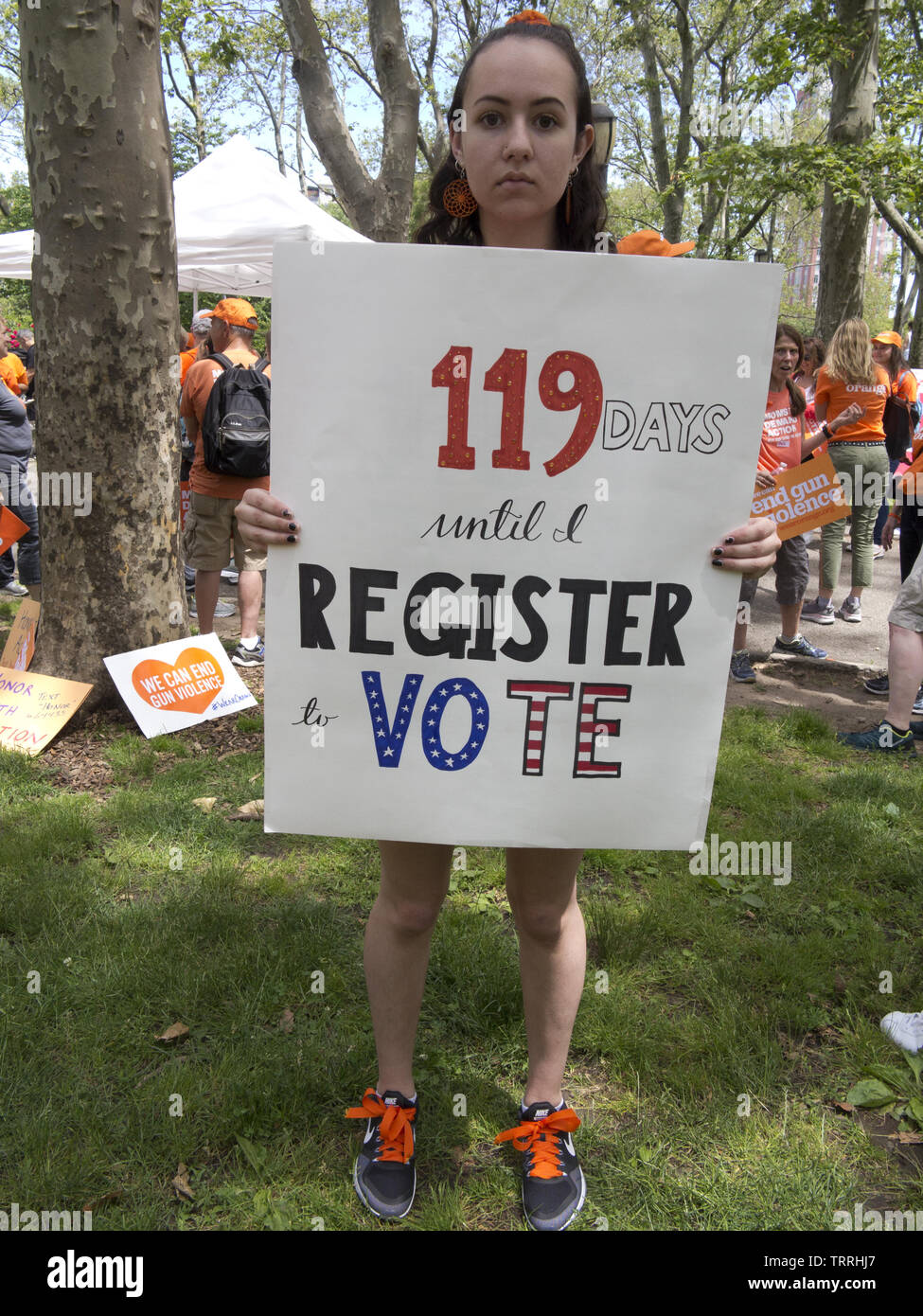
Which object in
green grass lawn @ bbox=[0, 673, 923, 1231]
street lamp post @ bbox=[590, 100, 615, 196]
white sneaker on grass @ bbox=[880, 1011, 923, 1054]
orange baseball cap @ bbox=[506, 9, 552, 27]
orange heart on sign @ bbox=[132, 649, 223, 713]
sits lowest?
green grass lawn @ bbox=[0, 673, 923, 1231]

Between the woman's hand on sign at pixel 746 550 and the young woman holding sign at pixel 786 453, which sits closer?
the woman's hand on sign at pixel 746 550

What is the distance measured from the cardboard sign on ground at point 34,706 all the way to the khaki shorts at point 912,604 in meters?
3.75

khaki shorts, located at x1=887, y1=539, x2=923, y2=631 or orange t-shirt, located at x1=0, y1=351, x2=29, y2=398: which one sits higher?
orange t-shirt, located at x1=0, y1=351, x2=29, y2=398

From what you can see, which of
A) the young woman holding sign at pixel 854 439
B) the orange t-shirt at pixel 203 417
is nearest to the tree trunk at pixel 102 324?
the orange t-shirt at pixel 203 417

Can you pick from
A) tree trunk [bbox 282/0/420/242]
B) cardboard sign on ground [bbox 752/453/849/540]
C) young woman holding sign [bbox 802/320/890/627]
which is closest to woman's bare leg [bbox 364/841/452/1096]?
cardboard sign on ground [bbox 752/453/849/540]

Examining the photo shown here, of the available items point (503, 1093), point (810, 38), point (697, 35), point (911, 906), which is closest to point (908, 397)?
point (810, 38)

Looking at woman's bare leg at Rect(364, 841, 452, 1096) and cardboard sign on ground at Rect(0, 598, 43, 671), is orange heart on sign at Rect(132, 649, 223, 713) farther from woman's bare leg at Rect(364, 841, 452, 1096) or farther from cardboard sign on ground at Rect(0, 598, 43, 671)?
woman's bare leg at Rect(364, 841, 452, 1096)

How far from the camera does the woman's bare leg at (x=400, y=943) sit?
6.30 ft

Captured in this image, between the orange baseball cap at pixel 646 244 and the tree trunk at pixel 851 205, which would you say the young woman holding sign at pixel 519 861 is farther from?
the tree trunk at pixel 851 205

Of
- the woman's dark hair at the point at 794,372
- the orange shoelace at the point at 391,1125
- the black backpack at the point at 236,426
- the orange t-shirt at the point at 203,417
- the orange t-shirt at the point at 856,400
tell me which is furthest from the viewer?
the orange t-shirt at the point at 856,400

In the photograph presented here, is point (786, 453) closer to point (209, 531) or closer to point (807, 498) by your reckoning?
point (807, 498)

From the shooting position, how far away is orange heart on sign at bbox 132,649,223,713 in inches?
173

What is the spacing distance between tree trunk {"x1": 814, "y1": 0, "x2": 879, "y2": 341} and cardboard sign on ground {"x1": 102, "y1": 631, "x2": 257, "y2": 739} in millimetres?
9266
